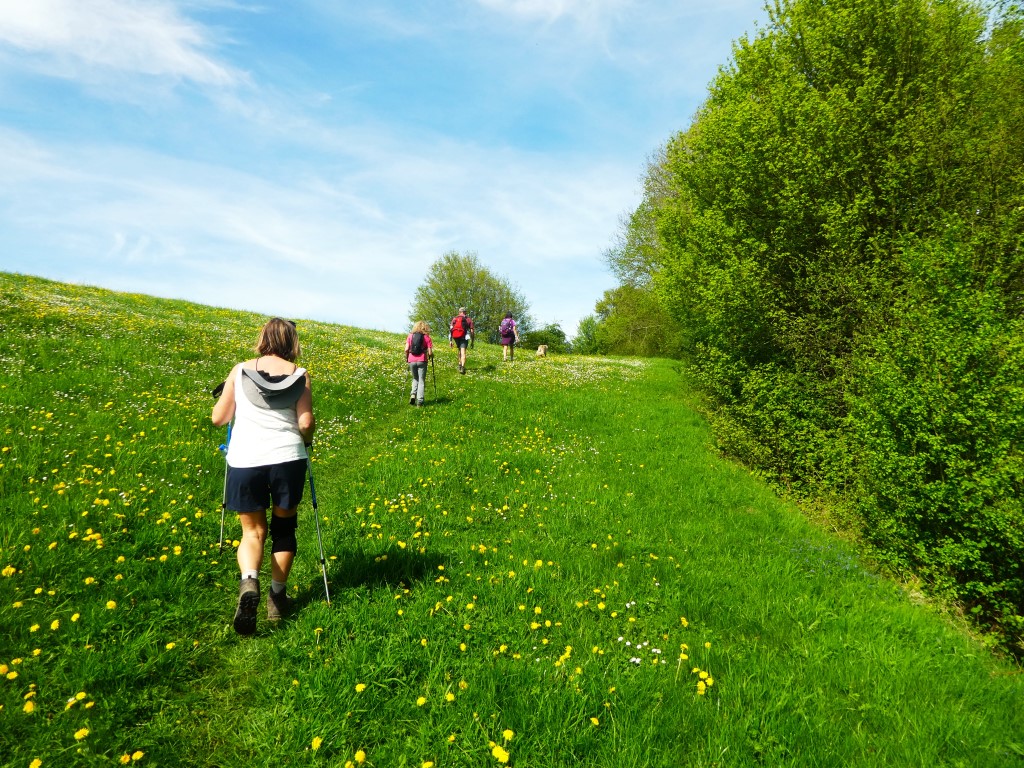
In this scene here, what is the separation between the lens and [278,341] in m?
5.01

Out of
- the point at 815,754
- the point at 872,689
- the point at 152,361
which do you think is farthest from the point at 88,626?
the point at 152,361

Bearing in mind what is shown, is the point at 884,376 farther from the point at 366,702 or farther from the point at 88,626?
the point at 88,626

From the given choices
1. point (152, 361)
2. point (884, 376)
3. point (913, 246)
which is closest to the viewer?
point (884, 376)

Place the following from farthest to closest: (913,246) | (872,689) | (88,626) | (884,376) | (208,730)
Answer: (913,246) → (884,376) → (872,689) → (88,626) → (208,730)

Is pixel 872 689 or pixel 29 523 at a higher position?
pixel 29 523

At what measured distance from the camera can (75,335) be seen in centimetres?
1378

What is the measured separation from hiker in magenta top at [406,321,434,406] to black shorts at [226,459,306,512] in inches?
388

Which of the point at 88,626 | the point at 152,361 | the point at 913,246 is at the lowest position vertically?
the point at 88,626

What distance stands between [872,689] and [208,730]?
6243 millimetres

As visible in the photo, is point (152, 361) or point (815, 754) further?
point (152, 361)

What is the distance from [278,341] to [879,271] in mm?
13536

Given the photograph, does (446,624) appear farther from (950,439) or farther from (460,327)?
(460,327)

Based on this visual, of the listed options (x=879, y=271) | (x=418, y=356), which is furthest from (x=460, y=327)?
(x=879, y=271)

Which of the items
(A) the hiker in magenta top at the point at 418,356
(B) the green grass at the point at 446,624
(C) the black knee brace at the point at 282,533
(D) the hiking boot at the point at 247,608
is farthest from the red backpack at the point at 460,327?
(D) the hiking boot at the point at 247,608
